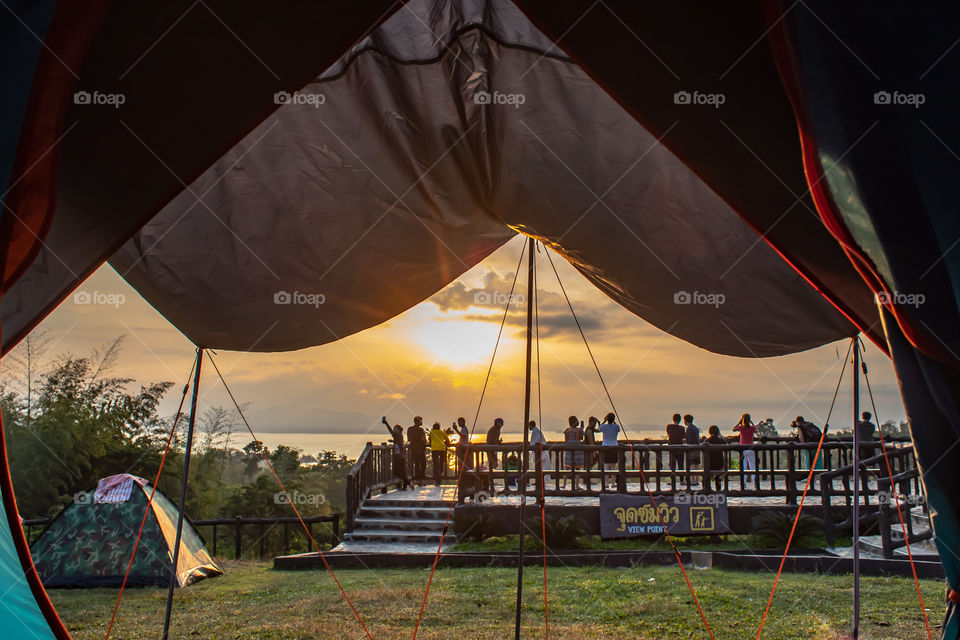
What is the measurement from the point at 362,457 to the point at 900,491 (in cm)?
904

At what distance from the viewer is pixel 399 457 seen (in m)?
14.4

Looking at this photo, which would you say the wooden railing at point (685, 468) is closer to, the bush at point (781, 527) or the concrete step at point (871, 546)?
the bush at point (781, 527)

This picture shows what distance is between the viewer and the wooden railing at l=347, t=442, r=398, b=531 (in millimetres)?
11820

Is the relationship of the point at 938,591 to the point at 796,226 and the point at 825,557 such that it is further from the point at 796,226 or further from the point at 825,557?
the point at 796,226

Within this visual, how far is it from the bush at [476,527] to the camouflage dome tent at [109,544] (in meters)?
3.95

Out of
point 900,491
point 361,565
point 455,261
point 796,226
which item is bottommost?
point 361,565

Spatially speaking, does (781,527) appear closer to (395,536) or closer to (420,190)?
(395,536)

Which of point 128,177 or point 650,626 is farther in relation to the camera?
point 650,626

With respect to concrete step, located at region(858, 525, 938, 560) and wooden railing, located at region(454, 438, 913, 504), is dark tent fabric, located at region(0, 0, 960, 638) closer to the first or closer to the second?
concrete step, located at region(858, 525, 938, 560)

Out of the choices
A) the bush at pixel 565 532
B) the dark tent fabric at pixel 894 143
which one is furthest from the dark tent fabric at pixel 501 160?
the bush at pixel 565 532

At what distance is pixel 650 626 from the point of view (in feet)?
17.6

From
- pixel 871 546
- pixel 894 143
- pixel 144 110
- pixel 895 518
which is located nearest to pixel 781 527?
pixel 871 546

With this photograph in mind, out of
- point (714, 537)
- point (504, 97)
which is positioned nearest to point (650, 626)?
point (504, 97)

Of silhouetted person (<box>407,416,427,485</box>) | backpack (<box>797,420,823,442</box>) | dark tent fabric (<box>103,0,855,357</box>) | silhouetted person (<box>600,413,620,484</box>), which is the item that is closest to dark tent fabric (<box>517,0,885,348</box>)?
dark tent fabric (<box>103,0,855,357</box>)
